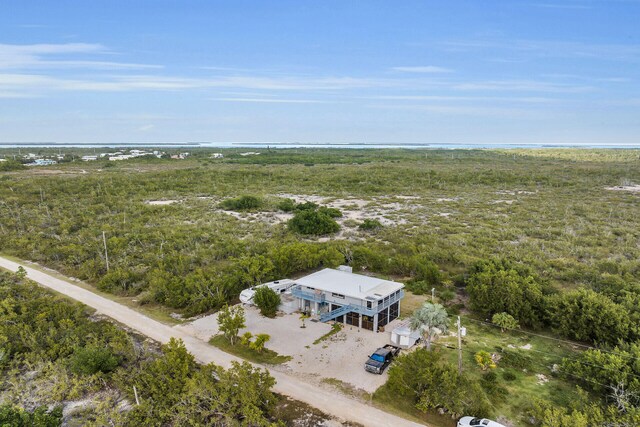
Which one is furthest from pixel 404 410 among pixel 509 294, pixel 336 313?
pixel 509 294

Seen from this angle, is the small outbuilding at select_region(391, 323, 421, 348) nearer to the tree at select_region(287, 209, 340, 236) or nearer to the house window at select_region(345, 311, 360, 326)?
the house window at select_region(345, 311, 360, 326)

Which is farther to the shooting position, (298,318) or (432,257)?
(432,257)

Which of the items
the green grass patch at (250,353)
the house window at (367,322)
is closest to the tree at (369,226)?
the house window at (367,322)

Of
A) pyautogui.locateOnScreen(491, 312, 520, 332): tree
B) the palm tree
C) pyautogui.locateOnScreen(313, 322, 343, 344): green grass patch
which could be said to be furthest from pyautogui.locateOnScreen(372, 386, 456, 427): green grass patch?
pyautogui.locateOnScreen(491, 312, 520, 332): tree

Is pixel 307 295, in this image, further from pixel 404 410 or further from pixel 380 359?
pixel 404 410

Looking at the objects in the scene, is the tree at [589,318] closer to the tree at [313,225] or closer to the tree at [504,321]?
the tree at [504,321]

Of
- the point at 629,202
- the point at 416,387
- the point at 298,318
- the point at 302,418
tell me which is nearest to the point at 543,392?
the point at 416,387

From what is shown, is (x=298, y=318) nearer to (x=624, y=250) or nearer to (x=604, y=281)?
(x=604, y=281)
